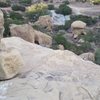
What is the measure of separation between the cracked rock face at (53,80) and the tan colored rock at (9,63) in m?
0.08

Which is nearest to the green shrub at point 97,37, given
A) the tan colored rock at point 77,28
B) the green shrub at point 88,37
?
the green shrub at point 88,37

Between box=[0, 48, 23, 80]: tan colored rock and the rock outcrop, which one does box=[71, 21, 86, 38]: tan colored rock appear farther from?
box=[0, 48, 23, 80]: tan colored rock

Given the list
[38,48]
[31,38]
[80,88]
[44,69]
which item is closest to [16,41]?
[38,48]

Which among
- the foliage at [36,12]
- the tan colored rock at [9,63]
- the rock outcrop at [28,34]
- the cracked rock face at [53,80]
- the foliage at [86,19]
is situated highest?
the tan colored rock at [9,63]

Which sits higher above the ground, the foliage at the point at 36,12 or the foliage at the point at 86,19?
the foliage at the point at 86,19

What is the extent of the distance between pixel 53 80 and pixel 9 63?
60 cm

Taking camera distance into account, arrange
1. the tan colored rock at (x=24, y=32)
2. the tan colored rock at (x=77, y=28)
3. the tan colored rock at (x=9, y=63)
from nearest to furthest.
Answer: the tan colored rock at (x=9, y=63) → the tan colored rock at (x=24, y=32) → the tan colored rock at (x=77, y=28)

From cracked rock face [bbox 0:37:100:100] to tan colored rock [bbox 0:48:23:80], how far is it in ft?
0.28

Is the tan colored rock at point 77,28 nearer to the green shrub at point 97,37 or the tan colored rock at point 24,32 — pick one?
the green shrub at point 97,37

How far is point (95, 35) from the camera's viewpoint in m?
25.9

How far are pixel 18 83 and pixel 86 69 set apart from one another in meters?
1.15

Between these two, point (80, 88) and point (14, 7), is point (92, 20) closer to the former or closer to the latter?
point (14, 7)

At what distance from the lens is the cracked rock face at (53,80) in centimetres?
559

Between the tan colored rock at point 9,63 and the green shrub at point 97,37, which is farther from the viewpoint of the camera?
the green shrub at point 97,37
